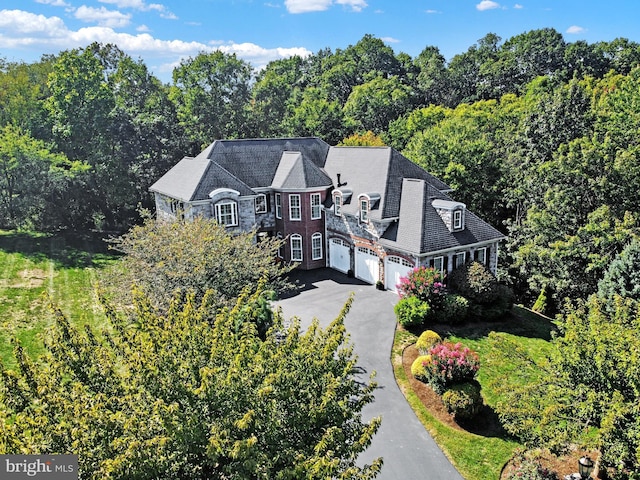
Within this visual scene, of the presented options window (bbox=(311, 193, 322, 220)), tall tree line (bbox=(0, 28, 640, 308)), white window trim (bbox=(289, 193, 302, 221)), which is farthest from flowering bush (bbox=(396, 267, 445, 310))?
white window trim (bbox=(289, 193, 302, 221))

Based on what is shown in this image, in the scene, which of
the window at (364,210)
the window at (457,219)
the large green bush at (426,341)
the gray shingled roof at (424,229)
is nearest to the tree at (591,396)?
the large green bush at (426,341)

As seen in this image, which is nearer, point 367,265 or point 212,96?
point 367,265

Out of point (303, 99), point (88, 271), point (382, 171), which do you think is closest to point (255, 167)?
point (382, 171)

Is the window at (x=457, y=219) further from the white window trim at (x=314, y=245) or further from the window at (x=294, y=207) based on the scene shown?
the window at (x=294, y=207)

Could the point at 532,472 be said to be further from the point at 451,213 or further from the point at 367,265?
the point at 367,265

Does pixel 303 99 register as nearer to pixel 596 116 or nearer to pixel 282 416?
pixel 596 116

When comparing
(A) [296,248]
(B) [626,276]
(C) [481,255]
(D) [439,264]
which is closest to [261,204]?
→ (A) [296,248]

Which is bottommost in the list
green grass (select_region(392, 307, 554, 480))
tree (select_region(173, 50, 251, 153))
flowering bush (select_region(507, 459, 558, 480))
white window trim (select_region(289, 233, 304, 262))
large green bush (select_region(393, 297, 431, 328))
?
green grass (select_region(392, 307, 554, 480))

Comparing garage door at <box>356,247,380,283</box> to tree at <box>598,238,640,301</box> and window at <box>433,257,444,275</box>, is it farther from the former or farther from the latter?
tree at <box>598,238,640,301</box>
